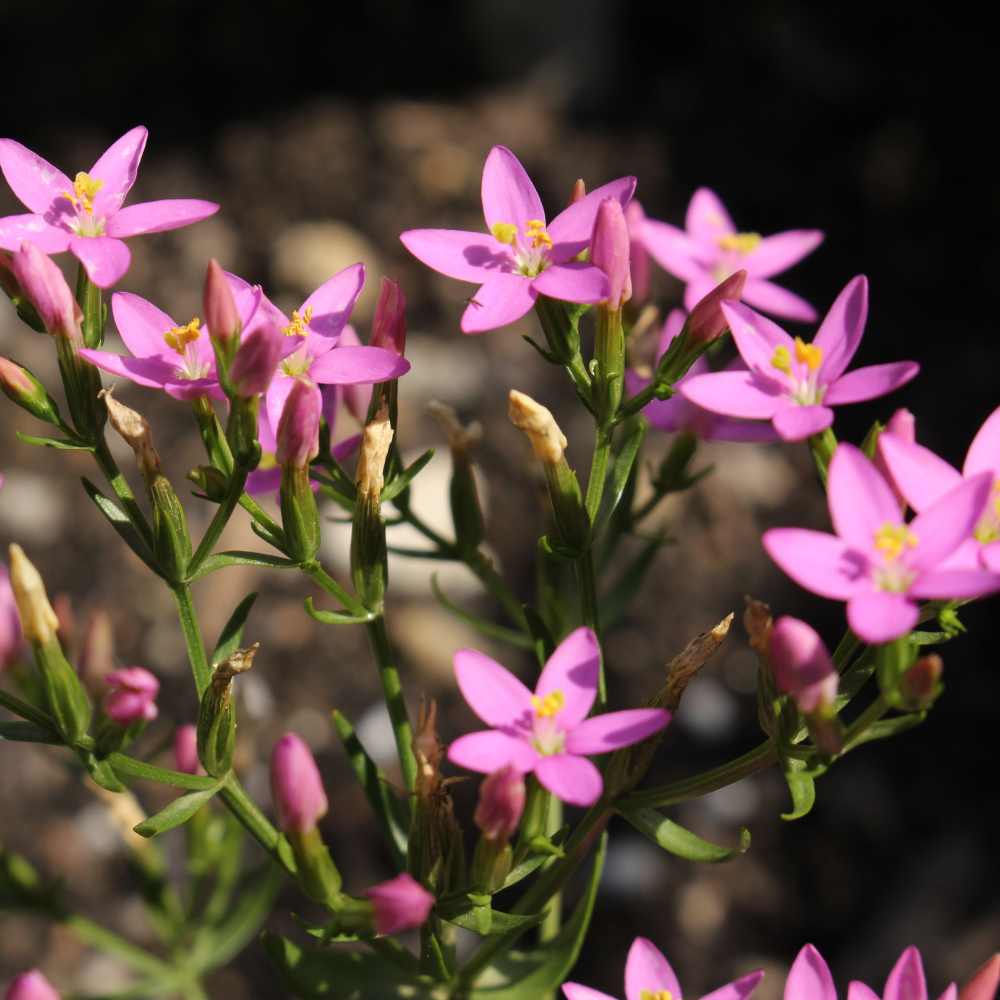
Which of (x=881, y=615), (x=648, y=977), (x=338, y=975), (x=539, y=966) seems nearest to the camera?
(x=881, y=615)

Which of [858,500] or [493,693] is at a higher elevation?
[858,500]

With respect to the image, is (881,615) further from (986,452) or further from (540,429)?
(540,429)

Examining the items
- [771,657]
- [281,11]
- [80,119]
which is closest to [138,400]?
[80,119]

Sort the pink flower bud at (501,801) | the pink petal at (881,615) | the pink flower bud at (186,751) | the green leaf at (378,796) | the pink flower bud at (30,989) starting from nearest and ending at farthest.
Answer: the pink petal at (881,615) < the pink flower bud at (501,801) < the pink flower bud at (30,989) < the green leaf at (378,796) < the pink flower bud at (186,751)

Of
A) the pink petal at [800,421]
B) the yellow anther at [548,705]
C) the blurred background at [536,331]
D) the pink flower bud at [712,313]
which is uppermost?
the pink flower bud at [712,313]

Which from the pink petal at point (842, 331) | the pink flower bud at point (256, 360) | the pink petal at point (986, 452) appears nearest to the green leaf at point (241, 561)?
the pink flower bud at point (256, 360)

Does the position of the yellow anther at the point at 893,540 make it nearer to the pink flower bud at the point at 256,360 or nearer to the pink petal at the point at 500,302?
the pink petal at the point at 500,302

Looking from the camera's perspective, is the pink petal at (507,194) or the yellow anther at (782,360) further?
the pink petal at (507,194)

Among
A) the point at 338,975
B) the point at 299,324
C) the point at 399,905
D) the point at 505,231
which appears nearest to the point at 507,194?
the point at 505,231

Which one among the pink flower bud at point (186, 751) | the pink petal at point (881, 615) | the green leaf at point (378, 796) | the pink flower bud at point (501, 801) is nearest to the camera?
the pink petal at point (881, 615)
